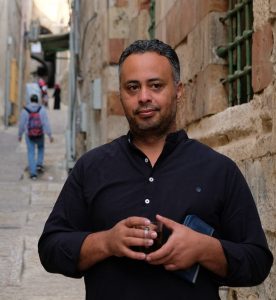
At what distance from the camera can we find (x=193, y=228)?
1.83 m

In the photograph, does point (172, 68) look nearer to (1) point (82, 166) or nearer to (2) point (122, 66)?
(2) point (122, 66)

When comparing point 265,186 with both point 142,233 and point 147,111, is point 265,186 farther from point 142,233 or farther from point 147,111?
point 142,233

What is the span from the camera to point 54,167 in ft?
39.7

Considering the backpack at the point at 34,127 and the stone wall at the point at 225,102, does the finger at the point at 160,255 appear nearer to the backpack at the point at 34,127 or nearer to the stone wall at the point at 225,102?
the stone wall at the point at 225,102

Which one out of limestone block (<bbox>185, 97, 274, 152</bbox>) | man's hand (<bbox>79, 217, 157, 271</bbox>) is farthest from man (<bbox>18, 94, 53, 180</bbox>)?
man's hand (<bbox>79, 217, 157, 271</bbox>)

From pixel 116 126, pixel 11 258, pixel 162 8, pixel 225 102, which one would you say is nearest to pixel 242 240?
pixel 225 102

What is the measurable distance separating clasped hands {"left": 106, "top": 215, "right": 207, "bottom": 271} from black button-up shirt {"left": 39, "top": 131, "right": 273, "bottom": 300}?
8cm

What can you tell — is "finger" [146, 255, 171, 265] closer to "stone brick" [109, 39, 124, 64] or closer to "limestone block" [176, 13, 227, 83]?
"limestone block" [176, 13, 227, 83]

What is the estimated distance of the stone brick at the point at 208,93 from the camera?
4.62 m

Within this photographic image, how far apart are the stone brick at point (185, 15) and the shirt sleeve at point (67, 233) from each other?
2.99 meters

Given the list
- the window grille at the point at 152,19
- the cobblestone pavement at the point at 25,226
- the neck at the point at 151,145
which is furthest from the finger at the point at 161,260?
the window grille at the point at 152,19

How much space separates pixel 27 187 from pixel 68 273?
313 inches

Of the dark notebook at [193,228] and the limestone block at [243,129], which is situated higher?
the limestone block at [243,129]

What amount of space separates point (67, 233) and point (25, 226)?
17.3ft
